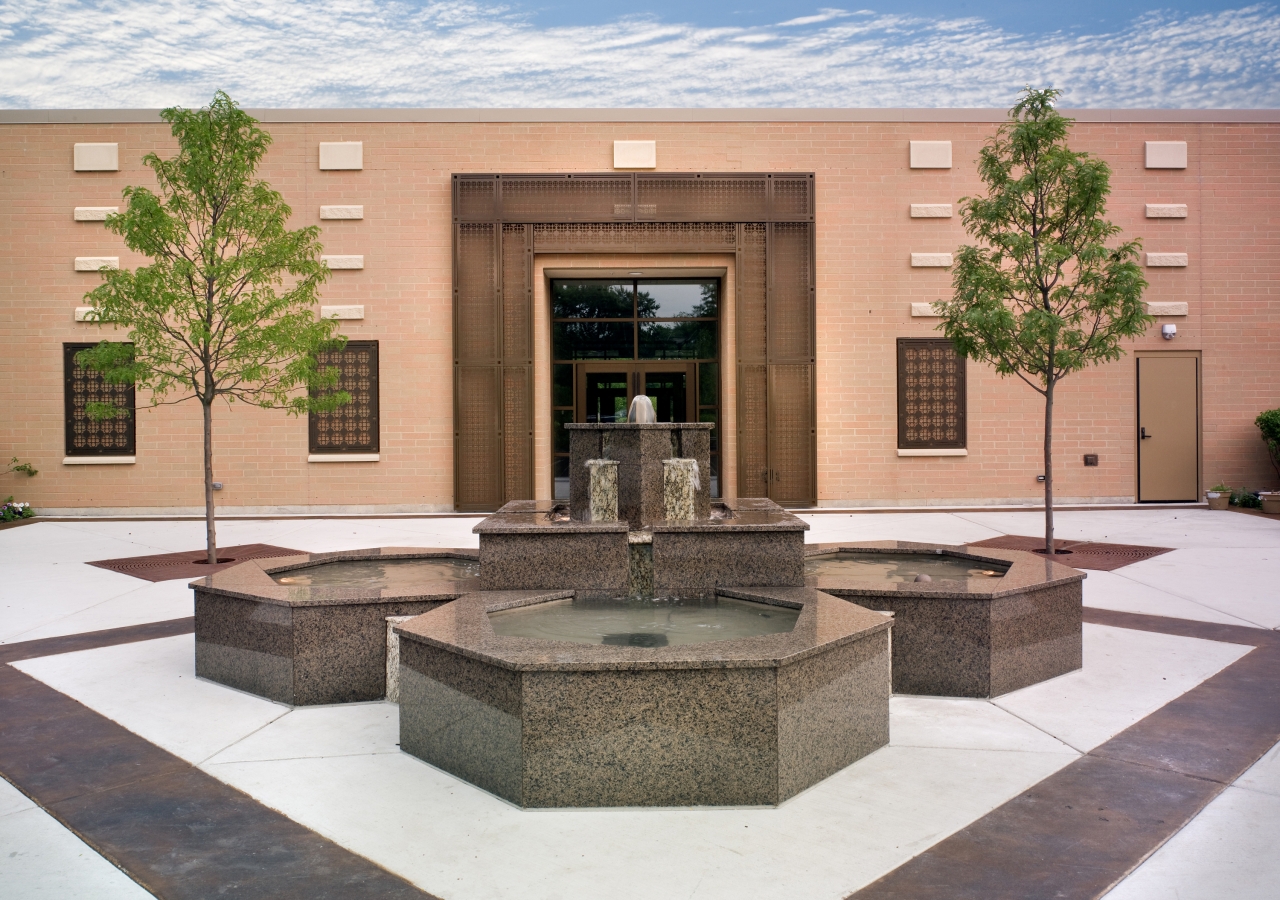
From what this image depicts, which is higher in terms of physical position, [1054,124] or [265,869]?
[1054,124]

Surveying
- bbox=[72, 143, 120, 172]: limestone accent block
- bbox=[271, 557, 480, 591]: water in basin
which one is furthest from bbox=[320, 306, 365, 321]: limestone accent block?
bbox=[271, 557, 480, 591]: water in basin

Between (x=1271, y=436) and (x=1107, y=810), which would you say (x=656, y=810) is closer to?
(x=1107, y=810)

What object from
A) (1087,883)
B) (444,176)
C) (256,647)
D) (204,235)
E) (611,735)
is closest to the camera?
(1087,883)

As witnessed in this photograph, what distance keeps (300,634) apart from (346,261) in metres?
12.6

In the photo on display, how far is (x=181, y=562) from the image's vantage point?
10.9 metres

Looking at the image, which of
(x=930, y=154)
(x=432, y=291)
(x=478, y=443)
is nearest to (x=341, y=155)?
(x=432, y=291)

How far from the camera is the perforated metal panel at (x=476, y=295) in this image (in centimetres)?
1642

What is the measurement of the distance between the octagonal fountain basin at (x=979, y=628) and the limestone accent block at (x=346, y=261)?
13.0 m

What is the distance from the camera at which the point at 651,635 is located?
16.0 feet

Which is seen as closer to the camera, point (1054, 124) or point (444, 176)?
point (1054, 124)

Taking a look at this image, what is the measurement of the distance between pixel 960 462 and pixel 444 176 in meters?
11.0

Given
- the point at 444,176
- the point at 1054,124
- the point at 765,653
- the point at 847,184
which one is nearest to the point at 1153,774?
the point at 765,653

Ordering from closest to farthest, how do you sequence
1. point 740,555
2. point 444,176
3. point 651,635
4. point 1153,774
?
point 1153,774 < point 651,635 < point 740,555 < point 444,176

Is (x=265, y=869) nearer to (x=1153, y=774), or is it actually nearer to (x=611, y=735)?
(x=611, y=735)
